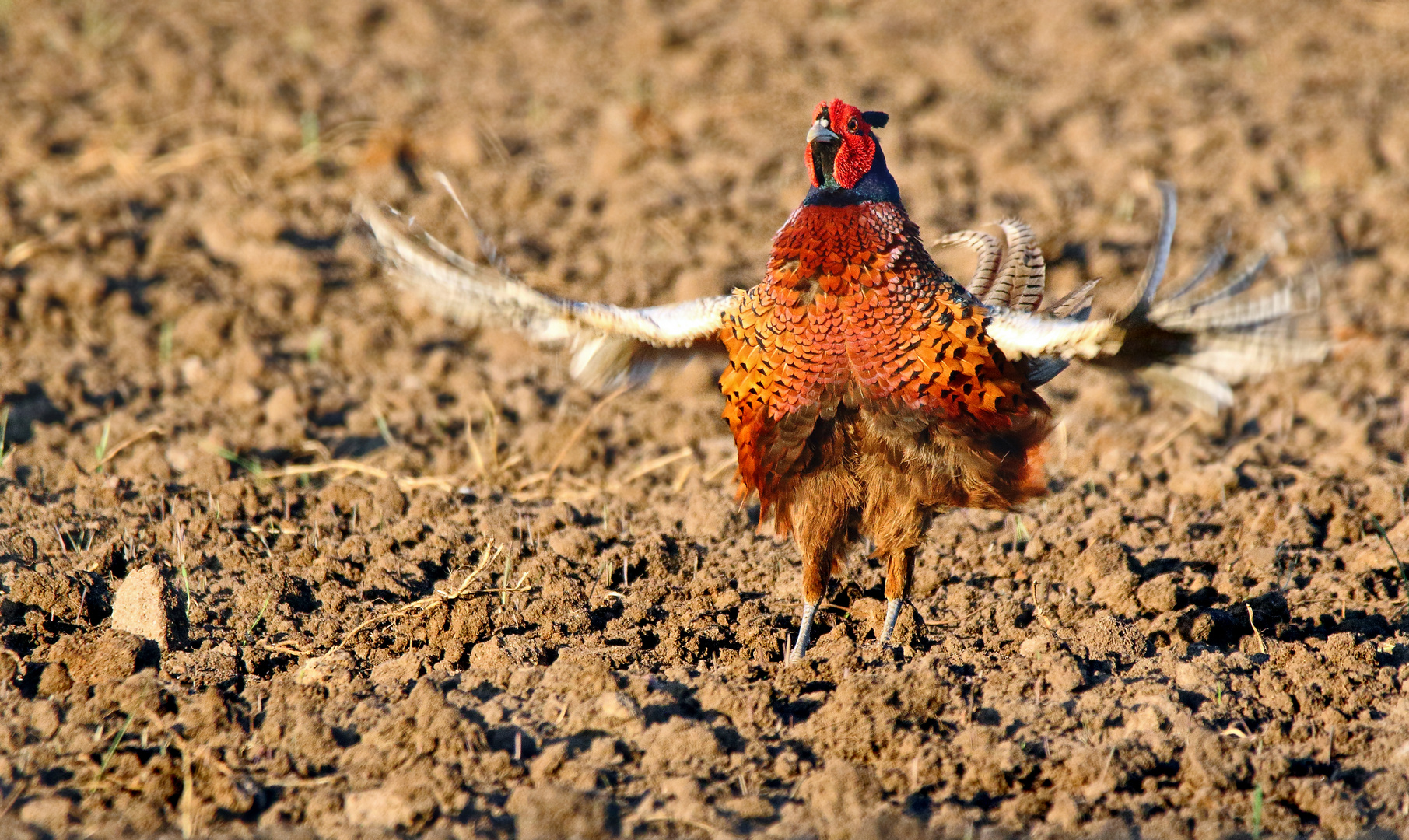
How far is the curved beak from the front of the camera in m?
3.61

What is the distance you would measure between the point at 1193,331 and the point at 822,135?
3.56 ft

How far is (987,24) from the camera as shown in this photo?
29.7ft

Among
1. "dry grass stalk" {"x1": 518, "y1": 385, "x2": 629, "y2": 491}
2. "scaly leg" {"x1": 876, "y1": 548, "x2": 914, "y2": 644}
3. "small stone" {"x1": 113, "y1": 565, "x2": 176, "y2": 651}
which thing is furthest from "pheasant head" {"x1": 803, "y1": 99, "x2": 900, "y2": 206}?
"small stone" {"x1": 113, "y1": 565, "x2": 176, "y2": 651}

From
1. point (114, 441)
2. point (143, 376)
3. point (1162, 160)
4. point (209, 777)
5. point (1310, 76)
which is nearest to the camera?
point (209, 777)

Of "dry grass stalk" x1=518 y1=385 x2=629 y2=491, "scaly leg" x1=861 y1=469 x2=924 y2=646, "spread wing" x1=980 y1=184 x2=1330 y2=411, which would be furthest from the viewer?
"dry grass stalk" x1=518 y1=385 x2=629 y2=491

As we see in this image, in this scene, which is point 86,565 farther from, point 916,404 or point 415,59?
point 415,59

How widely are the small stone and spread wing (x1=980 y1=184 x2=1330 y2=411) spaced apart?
93.0 inches

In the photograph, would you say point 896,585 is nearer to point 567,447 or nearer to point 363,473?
point 567,447

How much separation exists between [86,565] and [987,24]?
6971 millimetres

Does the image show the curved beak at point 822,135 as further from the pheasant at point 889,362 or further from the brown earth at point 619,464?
the brown earth at point 619,464

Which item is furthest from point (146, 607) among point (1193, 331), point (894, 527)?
point (1193, 331)

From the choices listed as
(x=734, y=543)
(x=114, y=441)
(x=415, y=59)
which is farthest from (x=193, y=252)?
(x=734, y=543)

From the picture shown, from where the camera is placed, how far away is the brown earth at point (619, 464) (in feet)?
10.4

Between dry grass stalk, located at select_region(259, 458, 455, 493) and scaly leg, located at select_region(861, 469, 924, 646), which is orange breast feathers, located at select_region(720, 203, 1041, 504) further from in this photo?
dry grass stalk, located at select_region(259, 458, 455, 493)
